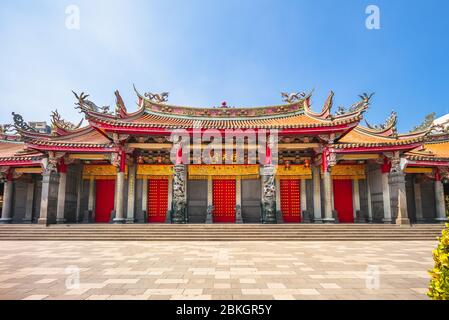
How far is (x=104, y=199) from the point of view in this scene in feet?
52.9

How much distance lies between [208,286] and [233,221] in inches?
454

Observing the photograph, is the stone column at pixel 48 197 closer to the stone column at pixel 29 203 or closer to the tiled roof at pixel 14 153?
the tiled roof at pixel 14 153

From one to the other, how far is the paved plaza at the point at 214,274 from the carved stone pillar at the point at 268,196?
189 inches

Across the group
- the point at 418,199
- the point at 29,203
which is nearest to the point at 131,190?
the point at 29,203

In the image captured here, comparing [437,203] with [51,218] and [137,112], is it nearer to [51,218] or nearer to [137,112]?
[137,112]

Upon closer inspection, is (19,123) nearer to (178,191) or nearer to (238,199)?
(178,191)

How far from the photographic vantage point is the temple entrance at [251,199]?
1593 centimetres

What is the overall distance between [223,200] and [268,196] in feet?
12.2

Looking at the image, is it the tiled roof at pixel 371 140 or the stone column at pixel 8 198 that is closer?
the tiled roof at pixel 371 140

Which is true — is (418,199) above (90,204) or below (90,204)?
above


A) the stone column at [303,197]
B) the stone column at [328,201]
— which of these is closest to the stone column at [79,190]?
the stone column at [303,197]
